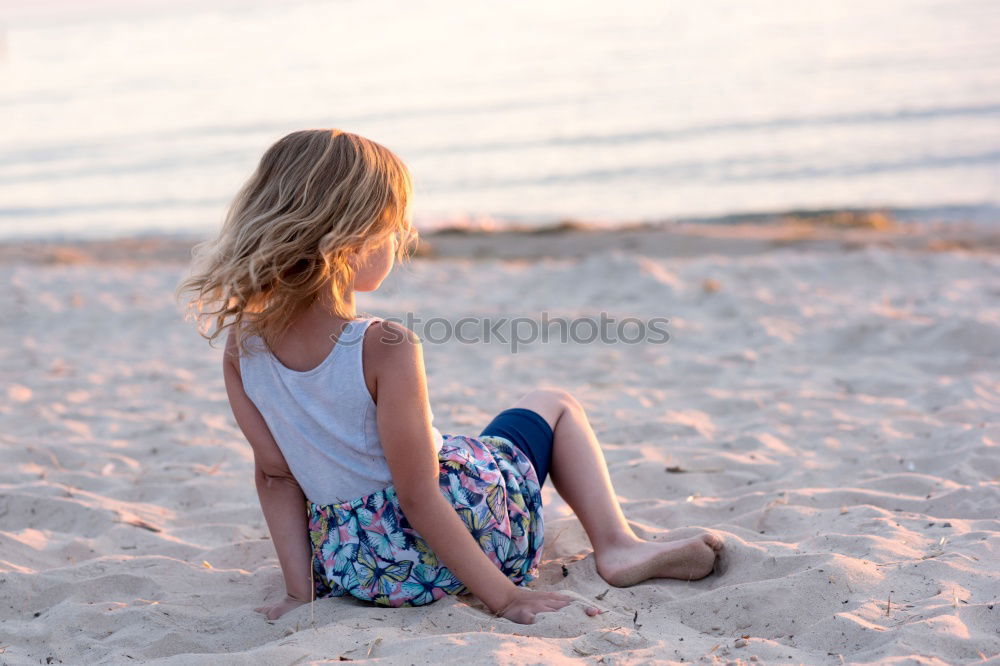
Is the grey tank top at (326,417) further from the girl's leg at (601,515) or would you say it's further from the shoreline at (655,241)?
the shoreline at (655,241)

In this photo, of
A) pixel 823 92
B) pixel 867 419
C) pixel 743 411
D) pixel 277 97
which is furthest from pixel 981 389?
pixel 277 97

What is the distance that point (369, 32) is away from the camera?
4912 centimetres

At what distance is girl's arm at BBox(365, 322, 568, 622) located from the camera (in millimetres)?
2180

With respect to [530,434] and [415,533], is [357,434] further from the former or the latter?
[530,434]

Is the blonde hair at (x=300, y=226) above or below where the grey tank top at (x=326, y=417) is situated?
above

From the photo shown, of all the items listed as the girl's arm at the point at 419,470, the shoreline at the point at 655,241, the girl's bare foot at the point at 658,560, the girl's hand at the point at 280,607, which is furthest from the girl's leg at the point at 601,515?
the shoreline at the point at 655,241

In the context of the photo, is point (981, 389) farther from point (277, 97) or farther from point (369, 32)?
point (369, 32)

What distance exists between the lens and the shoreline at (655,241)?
866cm

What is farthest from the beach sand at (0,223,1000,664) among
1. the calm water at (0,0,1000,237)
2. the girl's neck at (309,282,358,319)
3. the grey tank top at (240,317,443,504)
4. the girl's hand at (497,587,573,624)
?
the calm water at (0,0,1000,237)

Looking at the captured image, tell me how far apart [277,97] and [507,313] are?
23.4 meters

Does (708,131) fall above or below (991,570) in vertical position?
above

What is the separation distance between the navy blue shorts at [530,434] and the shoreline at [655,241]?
6.24m

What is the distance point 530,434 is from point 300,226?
83cm

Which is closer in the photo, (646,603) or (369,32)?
(646,603)
